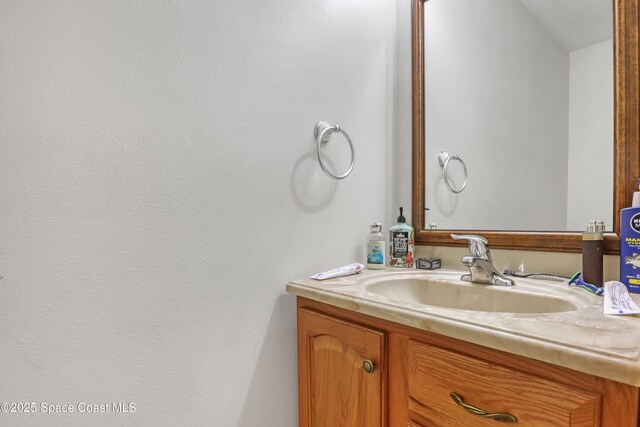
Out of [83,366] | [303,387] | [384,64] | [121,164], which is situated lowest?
[303,387]

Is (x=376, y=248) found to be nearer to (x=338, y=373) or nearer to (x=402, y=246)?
(x=402, y=246)

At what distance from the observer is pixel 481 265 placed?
3.00ft

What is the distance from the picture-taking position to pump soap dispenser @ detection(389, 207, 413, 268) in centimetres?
116

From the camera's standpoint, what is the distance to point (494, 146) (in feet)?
3.60

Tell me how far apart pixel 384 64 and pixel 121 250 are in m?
1.10

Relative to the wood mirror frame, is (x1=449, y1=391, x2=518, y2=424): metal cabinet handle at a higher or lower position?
lower

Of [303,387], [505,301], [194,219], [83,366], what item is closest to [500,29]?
[505,301]

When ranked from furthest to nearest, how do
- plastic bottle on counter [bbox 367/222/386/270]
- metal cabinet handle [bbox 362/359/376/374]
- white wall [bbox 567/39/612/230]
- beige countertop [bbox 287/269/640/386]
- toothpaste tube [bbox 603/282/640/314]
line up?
plastic bottle on counter [bbox 367/222/386/270] < white wall [bbox 567/39/612/230] < metal cabinet handle [bbox 362/359/376/374] < toothpaste tube [bbox 603/282/640/314] < beige countertop [bbox 287/269/640/386]

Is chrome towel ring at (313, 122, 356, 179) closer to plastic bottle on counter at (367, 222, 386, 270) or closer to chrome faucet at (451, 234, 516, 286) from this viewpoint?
plastic bottle on counter at (367, 222, 386, 270)

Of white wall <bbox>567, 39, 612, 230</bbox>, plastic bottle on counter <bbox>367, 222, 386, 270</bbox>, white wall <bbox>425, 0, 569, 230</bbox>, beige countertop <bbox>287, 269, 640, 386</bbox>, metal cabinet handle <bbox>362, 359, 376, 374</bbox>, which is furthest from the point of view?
plastic bottle on counter <bbox>367, 222, 386, 270</bbox>

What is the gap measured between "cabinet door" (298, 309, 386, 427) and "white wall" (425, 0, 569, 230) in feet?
2.02

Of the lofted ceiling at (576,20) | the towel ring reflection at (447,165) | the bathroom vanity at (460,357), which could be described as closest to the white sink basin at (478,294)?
the bathroom vanity at (460,357)

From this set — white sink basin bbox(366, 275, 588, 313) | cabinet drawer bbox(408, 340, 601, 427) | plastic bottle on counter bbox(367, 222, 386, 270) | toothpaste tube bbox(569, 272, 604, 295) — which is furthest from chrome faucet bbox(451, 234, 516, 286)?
cabinet drawer bbox(408, 340, 601, 427)

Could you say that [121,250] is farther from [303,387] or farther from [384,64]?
[384,64]
